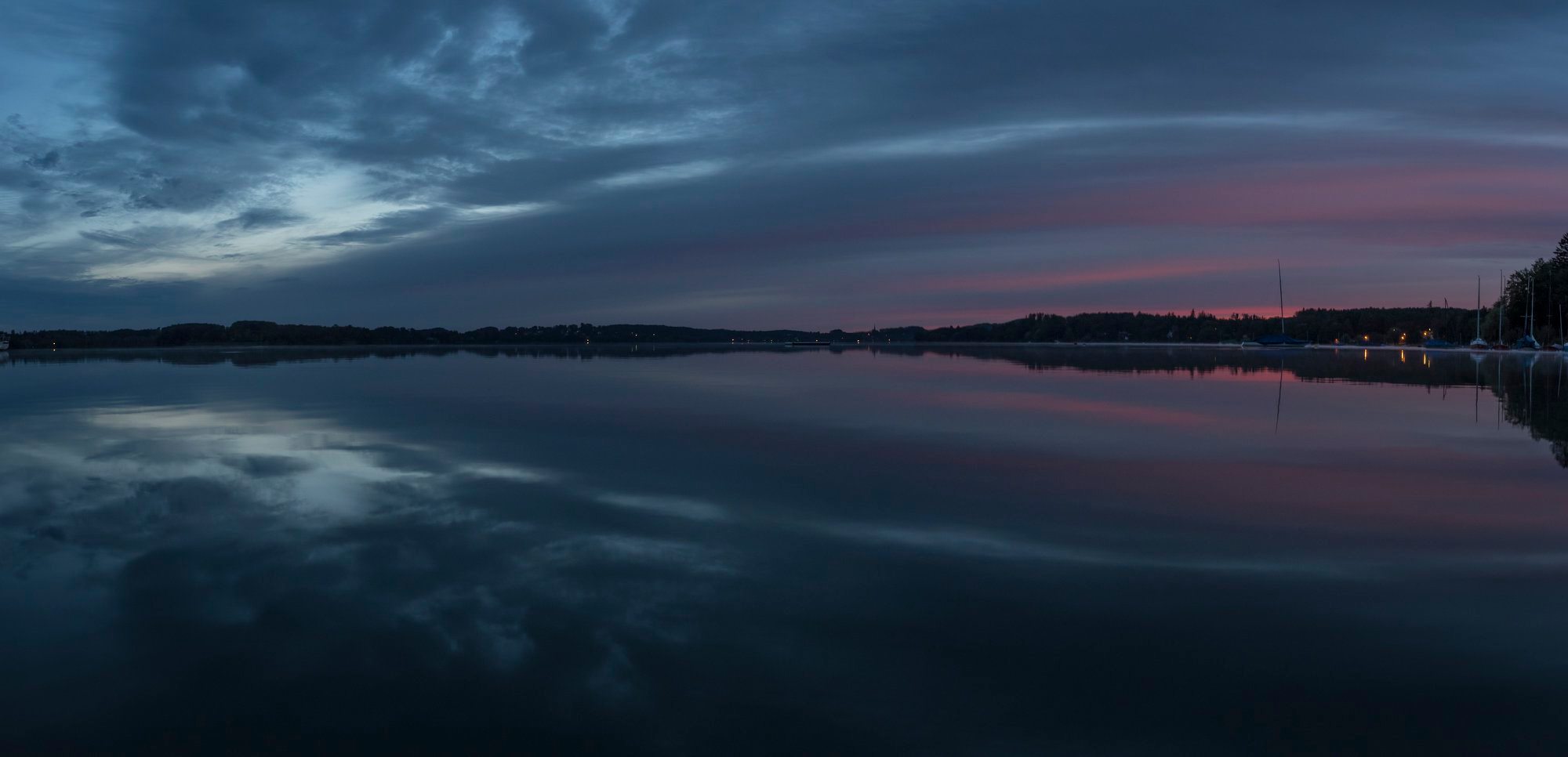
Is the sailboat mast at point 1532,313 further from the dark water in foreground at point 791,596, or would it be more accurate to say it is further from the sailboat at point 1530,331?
the dark water in foreground at point 791,596

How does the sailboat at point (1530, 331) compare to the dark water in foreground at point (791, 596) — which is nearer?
the dark water in foreground at point (791, 596)

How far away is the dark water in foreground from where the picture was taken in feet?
16.5

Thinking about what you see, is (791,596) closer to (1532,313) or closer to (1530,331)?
(1530,331)

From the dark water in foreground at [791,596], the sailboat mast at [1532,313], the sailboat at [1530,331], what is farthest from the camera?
the sailboat mast at [1532,313]

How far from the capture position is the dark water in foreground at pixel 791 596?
16.5 ft

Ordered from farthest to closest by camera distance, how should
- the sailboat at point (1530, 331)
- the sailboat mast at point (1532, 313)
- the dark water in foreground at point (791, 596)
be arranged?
the sailboat mast at point (1532, 313) < the sailboat at point (1530, 331) < the dark water in foreground at point (791, 596)

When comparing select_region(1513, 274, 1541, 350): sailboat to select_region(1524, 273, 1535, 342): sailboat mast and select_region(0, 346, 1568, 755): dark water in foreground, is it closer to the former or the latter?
select_region(1524, 273, 1535, 342): sailboat mast

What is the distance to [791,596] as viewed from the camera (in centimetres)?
709

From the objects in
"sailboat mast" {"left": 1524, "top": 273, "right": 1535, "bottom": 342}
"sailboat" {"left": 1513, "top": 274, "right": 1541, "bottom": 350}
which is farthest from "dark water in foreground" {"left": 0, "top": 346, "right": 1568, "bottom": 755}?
"sailboat mast" {"left": 1524, "top": 273, "right": 1535, "bottom": 342}

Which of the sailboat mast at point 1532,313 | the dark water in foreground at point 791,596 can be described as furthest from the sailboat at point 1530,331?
the dark water in foreground at point 791,596

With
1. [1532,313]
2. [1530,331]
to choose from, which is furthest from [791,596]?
Answer: [1532,313]

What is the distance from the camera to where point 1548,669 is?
5.54 m

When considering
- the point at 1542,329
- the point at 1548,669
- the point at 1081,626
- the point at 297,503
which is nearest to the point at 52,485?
the point at 297,503

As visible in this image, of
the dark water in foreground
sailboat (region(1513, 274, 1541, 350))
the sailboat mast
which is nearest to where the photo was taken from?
the dark water in foreground
